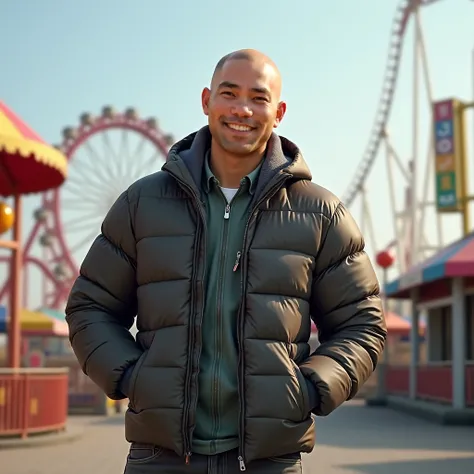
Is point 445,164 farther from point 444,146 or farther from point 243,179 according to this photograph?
point 243,179

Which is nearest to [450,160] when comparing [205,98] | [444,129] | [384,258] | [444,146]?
[444,146]

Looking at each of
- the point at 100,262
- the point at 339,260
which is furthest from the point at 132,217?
the point at 339,260

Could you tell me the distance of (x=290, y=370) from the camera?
86.8 inches

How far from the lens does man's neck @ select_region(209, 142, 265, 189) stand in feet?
7.98

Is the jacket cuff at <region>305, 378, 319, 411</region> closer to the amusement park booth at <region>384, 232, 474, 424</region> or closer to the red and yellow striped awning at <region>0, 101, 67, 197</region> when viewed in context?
the red and yellow striped awning at <region>0, 101, 67, 197</region>

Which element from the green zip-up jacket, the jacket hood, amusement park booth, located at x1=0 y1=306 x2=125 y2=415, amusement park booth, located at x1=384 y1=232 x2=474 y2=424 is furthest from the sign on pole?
the green zip-up jacket

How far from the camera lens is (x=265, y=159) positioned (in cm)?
243

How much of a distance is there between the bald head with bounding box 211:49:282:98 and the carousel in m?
8.21

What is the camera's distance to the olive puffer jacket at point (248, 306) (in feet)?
7.16

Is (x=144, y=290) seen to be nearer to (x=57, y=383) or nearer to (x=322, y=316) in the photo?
(x=322, y=316)

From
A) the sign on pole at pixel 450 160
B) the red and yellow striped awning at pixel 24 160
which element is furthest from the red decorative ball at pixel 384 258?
the red and yellow striped awning at pixel 24 160

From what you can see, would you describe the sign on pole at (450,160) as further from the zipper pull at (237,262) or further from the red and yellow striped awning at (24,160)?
the zipper pull at (237,262)

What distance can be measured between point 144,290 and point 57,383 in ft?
30.1

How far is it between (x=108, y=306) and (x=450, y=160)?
681 inches
